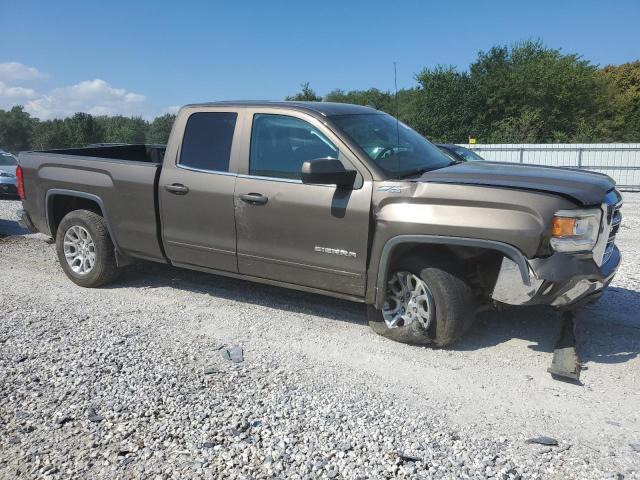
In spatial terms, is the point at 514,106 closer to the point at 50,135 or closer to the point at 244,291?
the point at 50,135

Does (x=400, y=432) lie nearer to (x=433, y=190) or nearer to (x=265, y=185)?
(x=433, y=190)

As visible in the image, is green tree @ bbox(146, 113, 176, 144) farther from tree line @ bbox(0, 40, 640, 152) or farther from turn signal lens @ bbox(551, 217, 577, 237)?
tree line @ bbox(0, 40, 640, 152)

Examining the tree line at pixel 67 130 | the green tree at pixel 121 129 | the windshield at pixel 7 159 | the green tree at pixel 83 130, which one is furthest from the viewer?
A: the green tree at pixel 83 130

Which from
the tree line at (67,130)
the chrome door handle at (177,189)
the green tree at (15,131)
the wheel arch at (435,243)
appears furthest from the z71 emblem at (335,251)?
the green tree at (15,131)

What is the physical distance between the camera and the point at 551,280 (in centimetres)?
374

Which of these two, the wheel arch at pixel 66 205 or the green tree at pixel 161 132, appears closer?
the wheel arch at pixel 66 205

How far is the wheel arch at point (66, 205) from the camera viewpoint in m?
5.91

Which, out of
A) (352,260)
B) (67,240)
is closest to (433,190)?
(352,260)

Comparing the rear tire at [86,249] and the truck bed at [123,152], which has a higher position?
the truck bed at [123,152]

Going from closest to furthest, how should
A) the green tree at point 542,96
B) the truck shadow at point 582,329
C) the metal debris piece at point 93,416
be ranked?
1. the metal debris piece at point 93,416
2. the truck shadow at point 582,329
3. the green tree at point 542,96

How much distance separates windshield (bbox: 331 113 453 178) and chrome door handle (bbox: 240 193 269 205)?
2.98 feet

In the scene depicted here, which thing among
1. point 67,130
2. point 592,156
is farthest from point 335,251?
point 67,130

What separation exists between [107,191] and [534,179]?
4209mm

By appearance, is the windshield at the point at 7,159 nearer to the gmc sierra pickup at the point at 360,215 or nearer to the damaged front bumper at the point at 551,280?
the gmc sierra pickup at the point at 360,215
